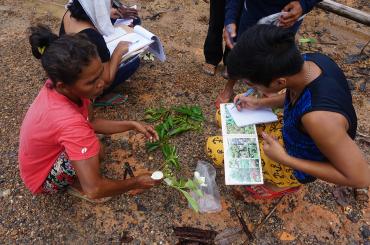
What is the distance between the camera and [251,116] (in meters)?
2.55

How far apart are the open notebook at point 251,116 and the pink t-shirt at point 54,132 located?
3.70 ft

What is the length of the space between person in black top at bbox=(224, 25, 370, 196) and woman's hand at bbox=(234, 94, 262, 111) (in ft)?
1.97

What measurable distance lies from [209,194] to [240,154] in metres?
0.45

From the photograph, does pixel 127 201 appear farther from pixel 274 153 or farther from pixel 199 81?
pixel 199 81

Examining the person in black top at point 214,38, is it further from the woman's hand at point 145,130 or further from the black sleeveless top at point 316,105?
the black sleeveless top at point 316,105

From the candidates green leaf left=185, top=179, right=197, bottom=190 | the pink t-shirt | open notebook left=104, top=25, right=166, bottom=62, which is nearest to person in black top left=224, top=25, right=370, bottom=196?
green leaf left=185, top=179, right=197, bottom=190

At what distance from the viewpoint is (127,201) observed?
260cm

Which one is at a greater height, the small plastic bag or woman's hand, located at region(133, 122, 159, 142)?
woman's hand, located at region(133, 122, 159, 142)

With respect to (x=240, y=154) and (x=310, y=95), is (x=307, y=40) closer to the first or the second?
Answer: (x=240, y=154)

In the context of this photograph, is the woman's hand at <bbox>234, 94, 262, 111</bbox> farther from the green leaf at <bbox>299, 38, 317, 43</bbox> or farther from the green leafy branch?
the green leaf at <bbox>299, 38, 317, 43</bbox>

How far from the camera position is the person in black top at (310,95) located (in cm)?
158

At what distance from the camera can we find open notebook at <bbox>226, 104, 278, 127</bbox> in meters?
2.48

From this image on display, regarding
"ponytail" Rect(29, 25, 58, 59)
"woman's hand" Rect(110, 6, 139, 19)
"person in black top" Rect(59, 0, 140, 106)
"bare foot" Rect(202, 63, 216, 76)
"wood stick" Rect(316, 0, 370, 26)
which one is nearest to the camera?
"ponytail" Rect(29, 25, 58, 59)

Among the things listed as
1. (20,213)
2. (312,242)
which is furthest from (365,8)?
(20,213)
